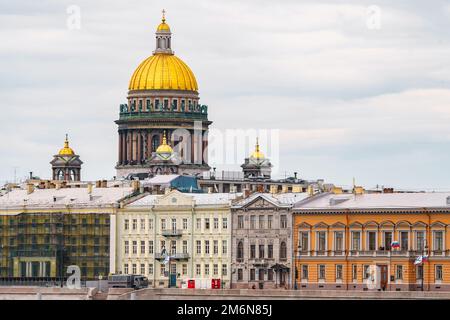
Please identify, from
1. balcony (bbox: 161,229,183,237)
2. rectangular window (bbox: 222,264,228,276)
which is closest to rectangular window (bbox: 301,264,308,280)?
rectangular window (bbox: 222,264,228,276)

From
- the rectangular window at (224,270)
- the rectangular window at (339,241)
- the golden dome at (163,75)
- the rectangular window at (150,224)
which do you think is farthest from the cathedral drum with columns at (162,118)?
the rectangular window at (339,241)

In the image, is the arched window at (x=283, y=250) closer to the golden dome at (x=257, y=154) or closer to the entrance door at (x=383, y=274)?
the entrance door at (x=383, y=274)

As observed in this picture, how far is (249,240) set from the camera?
7012 centimetres

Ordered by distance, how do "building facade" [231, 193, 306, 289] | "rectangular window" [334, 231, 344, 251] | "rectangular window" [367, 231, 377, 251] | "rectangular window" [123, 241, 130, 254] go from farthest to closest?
1. "rectangular window" [123, 241, 130, 254]
2. "building facade" [231, 193, 306, 289]
3. "rectangular window" [334, 231, 344, 251]
4. "rectangular window" [367, 231, 377, 251]

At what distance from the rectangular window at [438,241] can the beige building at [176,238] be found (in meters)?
11.0

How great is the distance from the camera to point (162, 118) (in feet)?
366

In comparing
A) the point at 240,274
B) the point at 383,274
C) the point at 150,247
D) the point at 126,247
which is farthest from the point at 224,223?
the point at 383,274

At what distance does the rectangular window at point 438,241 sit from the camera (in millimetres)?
62594

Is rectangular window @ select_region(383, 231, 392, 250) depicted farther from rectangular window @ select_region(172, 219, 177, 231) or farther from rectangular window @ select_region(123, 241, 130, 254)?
rectangular window @ select_region(123, 241, 130, 254)

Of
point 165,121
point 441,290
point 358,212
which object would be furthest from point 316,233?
point 165,121

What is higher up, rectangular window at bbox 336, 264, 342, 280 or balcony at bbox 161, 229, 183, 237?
balcony at bbox 161, 229, 183, 237

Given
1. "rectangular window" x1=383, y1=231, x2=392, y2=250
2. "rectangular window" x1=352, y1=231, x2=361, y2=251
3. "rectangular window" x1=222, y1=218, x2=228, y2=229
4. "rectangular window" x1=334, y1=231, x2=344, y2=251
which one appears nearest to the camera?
"rectangular window" x1=383, y1=231, x2=392, y2=250

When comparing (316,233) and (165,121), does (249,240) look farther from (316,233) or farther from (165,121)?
(165,121)

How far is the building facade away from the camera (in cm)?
6819
